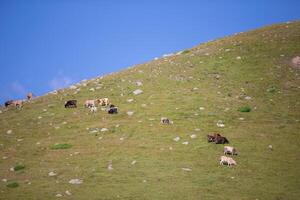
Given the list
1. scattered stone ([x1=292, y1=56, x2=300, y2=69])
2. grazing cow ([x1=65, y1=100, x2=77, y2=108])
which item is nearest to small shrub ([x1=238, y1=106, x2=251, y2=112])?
scattered stone ([x1=292, y1=56, x2=300, y2=69])

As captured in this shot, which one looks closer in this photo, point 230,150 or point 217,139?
point 230,150

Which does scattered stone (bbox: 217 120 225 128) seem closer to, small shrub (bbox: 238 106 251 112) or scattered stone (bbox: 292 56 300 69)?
small shrub (bbox: 238 106 251 112)

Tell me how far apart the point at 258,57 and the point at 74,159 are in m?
24.9

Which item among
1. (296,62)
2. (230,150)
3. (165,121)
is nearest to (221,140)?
(230,150)

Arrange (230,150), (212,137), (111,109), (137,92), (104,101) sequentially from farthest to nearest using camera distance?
(137,92) < (104,101) < (111,109) < (212,137) < (230,150)

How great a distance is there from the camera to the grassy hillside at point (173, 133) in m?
21.9

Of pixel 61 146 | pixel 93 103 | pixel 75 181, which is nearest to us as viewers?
pixel 75 181

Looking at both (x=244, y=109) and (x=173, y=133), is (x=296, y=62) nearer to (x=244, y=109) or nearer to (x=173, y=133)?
(x=244, y=109)

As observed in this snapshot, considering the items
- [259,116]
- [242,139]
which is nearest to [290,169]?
[242,139]

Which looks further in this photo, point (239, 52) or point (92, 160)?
point (239, 52)

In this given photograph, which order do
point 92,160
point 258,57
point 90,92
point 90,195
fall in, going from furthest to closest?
point 258,57
point 90,92
point 92,160
point 90,195

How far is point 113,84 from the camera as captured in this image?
4109 cm

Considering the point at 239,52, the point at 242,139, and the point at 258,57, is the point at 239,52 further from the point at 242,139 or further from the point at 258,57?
the point at 242,139

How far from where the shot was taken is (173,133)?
29172 millimetres
